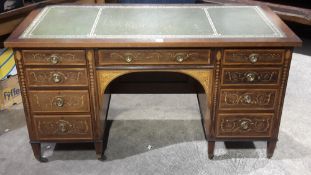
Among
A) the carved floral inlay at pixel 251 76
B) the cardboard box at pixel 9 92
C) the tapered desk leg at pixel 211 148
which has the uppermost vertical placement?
the carved floral inlay at pixel 251 76

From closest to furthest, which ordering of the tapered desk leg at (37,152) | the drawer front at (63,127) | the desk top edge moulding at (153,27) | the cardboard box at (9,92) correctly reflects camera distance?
the desk top edge moulding at (153,27) < the drawer front at (63,127) < the tapered desk leg at (37,152) < the cardboard box at (9,92)

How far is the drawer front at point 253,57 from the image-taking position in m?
2.17

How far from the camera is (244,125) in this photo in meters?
2.40

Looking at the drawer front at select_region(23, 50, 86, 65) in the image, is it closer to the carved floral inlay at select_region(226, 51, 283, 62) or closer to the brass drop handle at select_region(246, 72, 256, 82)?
the carved floral inlay at select_region(226, 51, 283, 62)

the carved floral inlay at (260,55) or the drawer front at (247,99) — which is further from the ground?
the carved floral inlay at (260,55)

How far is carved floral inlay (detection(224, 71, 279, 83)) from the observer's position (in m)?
2.23

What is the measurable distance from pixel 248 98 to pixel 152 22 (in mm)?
725

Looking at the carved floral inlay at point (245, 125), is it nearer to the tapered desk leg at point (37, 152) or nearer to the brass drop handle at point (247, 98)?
the brass drop handle at point (247, 98)

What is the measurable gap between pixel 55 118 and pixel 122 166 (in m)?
0.52

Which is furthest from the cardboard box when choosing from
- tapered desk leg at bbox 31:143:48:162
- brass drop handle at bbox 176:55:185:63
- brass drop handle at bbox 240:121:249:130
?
brass drop handle at bbox 240:121:249:130

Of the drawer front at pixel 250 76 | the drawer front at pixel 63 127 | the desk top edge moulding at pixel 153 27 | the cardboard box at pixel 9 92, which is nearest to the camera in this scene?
the desk top edge moulding at pixel 153 27

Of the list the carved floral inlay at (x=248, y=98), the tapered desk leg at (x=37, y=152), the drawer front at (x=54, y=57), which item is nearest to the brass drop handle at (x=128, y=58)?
the drawer front at (x=54, y=57)

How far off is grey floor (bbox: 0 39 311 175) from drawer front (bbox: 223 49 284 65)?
2.32ft

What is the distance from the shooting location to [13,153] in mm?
2619
